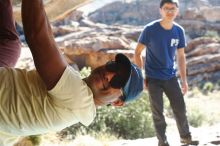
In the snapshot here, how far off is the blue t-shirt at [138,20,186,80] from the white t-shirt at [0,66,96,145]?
10.5ft

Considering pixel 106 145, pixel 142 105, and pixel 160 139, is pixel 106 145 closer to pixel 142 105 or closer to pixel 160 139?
pixel 160 139

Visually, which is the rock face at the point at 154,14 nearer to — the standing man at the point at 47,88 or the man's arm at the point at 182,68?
the man's arm at the point at 182,68

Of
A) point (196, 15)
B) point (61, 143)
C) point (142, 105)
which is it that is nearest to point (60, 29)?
Answer: point (196, 15)

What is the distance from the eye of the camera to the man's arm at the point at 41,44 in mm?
2311

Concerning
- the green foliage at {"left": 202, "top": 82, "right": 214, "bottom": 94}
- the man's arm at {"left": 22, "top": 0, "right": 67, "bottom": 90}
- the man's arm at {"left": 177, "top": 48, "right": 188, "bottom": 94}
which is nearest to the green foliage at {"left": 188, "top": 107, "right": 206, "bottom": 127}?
the green foliage at {"left": 202, "top": 82, "right": 214, "bottom": 94}

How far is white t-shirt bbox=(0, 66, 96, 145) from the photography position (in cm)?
240

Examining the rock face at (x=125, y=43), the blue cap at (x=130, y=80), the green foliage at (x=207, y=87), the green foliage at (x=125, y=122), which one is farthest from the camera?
the green foliage at (x=207, y=87)

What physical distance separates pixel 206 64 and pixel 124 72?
2338 centimetres

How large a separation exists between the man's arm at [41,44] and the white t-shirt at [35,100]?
0.05 m

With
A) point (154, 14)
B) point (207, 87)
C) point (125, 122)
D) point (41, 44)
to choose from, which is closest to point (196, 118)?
point (125, 122)

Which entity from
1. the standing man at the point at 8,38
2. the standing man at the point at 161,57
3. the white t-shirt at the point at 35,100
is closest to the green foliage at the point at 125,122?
the standing man at the point at 161,57

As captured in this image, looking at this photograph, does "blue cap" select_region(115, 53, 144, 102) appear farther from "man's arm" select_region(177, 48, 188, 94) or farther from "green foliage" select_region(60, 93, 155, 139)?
"green foliage" select_region(60, 93, 155, 139)

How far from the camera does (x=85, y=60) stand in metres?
22.1

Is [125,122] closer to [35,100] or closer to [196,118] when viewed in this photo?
[196,118]
